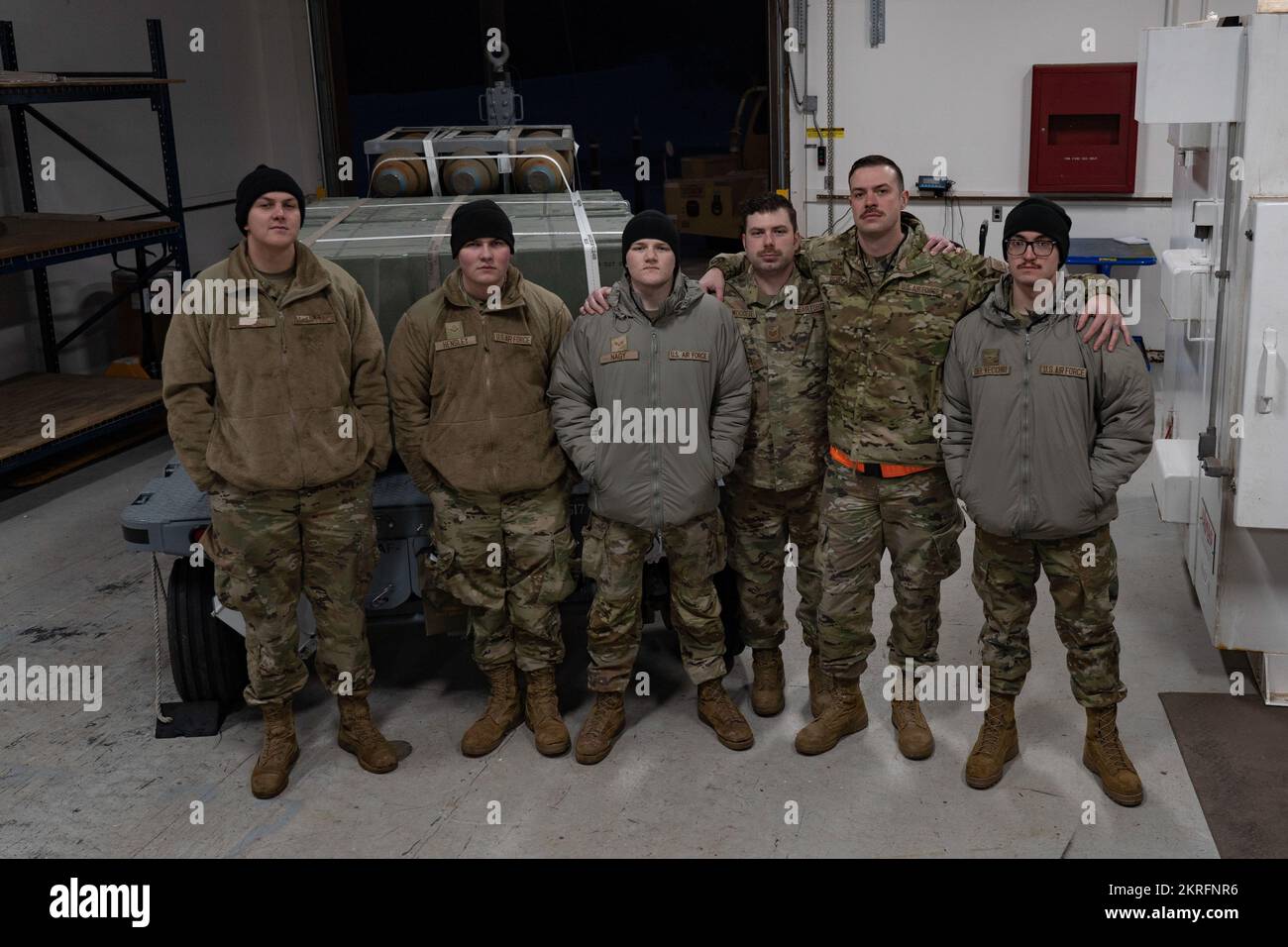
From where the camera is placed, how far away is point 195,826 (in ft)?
11.8

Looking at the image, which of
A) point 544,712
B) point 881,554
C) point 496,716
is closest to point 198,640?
point 496,716

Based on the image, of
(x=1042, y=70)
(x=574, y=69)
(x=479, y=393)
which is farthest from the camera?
(x=574, y=69)

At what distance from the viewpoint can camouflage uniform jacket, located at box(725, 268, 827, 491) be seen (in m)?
3.74

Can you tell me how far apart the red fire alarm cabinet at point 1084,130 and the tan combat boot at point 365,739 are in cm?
658

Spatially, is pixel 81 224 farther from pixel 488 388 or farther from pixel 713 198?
pixel 713 198

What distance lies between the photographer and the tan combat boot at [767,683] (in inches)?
163

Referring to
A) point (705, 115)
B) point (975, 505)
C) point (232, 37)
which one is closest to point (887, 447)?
point (975, 505)

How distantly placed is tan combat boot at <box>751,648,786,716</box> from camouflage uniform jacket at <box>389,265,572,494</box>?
0.97 m

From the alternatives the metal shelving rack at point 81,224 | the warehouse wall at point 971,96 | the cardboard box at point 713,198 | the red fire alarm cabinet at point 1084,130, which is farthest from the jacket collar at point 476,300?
the cardboard box at point 713,198

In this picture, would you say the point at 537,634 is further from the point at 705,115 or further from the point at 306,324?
the point at 705,115

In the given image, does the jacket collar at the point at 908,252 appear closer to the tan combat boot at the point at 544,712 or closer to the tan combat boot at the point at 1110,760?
the tan combat boot at the point at 1110,760

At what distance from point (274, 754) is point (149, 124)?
669 cm

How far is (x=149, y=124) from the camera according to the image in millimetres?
9109

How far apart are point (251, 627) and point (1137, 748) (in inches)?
104
